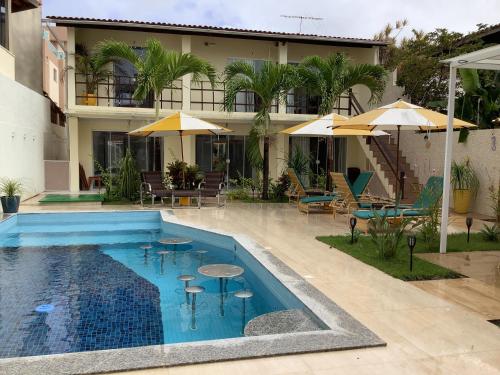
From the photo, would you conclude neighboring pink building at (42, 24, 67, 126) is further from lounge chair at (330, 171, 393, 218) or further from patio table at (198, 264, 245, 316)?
patio table at (198, 264, 245, 316)

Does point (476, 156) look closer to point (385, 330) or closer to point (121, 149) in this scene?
point (385, 330)

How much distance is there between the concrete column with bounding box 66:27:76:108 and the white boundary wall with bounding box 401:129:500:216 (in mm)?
11965

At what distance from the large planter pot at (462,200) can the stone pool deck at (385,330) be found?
6382 millimetres

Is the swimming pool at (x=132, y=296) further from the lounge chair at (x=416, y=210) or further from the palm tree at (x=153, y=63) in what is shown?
the palm tree at (x=153, y=63)

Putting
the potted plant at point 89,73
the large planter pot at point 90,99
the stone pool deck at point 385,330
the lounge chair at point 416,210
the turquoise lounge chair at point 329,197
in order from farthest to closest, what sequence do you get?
the large planter pot at point 90,99 < the potted plant at point 89,73 < the turquoise lounge chair at point 329,197 < the lounge chair at point 416,210 < the stone pool deck at point 385,330

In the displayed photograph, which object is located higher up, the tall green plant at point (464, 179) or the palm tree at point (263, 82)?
the palm tree at point (263, 82)

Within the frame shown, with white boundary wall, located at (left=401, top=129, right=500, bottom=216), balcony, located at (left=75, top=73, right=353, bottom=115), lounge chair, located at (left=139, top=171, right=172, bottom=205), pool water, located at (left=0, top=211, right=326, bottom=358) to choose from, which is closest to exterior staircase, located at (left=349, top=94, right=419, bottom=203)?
white boundary wall, located at (left=401, top=129, right=500, bottom=216)

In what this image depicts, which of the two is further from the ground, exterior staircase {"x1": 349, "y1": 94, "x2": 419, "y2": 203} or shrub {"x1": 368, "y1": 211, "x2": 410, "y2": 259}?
exterior staircase {"x1": 349, "y1": 94, "x2": 419, "y2": 203}

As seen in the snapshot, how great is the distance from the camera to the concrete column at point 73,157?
1714 cm

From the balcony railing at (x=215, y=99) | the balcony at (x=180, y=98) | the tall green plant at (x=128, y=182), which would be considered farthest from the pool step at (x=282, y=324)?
the balcony railing at (x=215, y=99)

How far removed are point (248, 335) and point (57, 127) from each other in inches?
794

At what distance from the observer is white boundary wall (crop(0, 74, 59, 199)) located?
1320 cm

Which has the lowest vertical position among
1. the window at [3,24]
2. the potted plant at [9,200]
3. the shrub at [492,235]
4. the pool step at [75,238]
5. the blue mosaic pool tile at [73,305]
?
the blue mosaic pool tile at [73,305]

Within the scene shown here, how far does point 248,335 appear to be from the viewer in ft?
15.0
